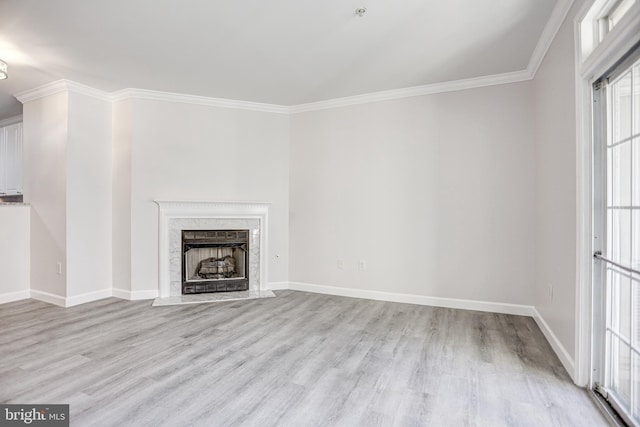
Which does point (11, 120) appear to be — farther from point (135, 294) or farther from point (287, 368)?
point (287, 368)

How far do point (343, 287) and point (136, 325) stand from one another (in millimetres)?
2413

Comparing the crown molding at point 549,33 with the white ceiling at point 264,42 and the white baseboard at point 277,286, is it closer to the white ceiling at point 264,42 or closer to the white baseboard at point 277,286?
the white ceiling at point 264,42

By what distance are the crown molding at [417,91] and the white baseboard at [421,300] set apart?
8.03 feet

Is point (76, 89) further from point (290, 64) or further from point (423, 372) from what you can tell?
point (423, 372)

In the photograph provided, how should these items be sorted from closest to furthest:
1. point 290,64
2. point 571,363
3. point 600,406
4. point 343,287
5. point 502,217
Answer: point 600,406 < point 571,363 < point 290,64 < point 502,217 < point 343,287

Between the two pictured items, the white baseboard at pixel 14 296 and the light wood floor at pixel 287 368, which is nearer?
the light wood floor at pixel 287 368

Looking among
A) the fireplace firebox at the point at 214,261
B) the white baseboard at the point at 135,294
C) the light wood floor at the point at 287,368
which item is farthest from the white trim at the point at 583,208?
the white baseboard at the point at 135,294

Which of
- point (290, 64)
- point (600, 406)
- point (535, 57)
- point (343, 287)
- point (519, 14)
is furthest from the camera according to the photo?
point (343, 287)

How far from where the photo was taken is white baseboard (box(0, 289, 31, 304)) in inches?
152

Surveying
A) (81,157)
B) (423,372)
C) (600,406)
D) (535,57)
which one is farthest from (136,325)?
(535,57)

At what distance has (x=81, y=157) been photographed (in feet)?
12.6

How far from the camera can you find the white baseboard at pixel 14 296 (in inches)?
152

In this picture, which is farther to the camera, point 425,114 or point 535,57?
point 425,114

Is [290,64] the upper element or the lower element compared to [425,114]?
upper
